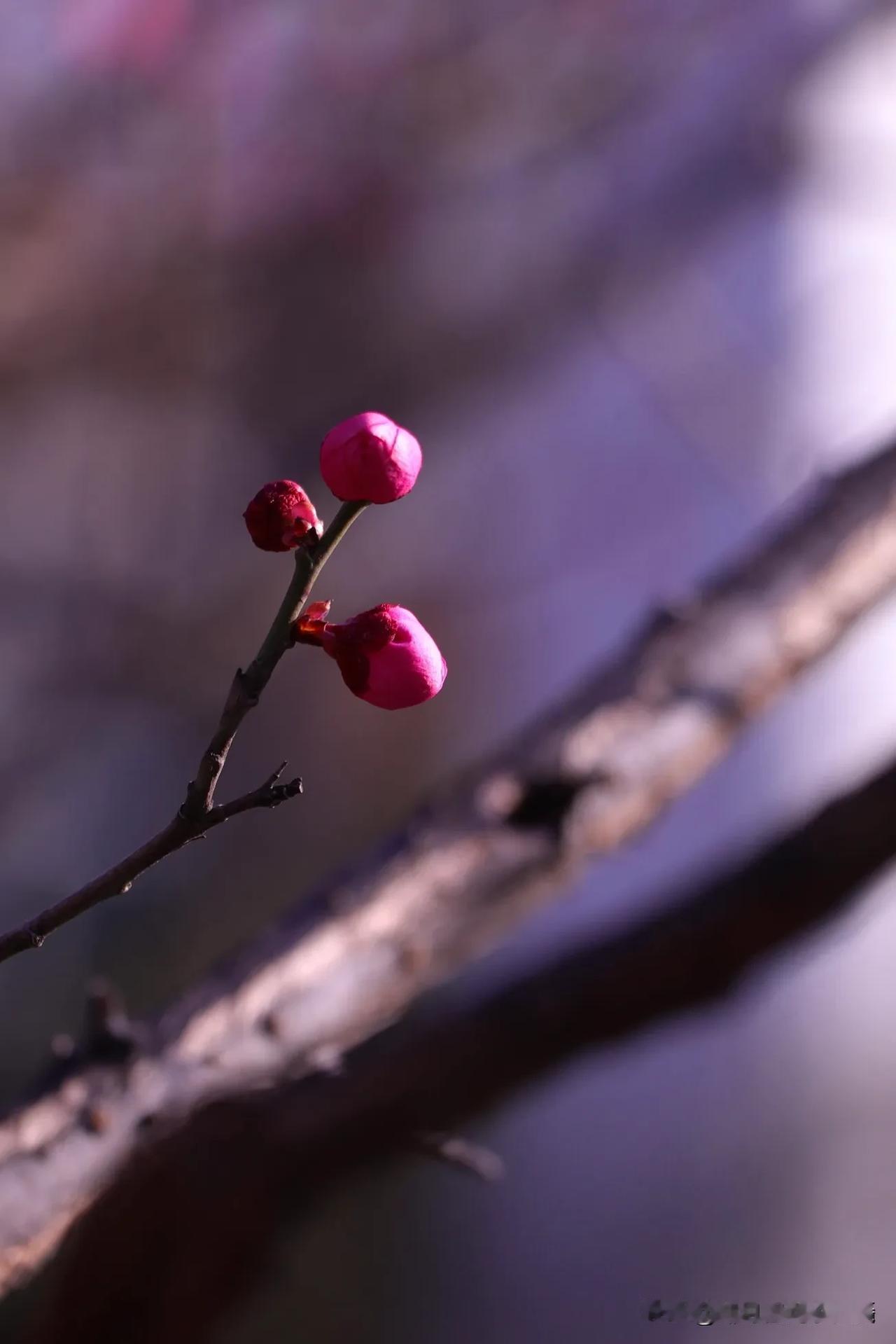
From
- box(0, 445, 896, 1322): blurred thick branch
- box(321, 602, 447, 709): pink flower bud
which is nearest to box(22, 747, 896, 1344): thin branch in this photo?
box(0, 445, 896, 1322): blurred thick branch

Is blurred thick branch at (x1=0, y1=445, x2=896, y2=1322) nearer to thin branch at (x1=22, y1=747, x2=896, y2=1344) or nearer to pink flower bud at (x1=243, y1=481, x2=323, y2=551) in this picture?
thin branch at (x1=22, y1=747, x2=896, y2=1344)

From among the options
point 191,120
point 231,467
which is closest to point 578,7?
point 191,120

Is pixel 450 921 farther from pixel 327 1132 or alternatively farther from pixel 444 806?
pixel 327 1132

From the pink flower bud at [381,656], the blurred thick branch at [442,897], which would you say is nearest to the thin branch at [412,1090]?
the blurred thick branch at [442,897]

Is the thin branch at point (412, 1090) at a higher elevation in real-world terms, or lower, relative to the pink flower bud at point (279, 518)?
lower

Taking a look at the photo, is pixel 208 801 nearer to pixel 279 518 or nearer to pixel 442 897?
pixel 279 518

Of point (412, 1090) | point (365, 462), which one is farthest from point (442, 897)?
point (365, 462)

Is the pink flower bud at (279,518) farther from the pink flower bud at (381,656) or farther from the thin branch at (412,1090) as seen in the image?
the thin branch at (412,1090)
